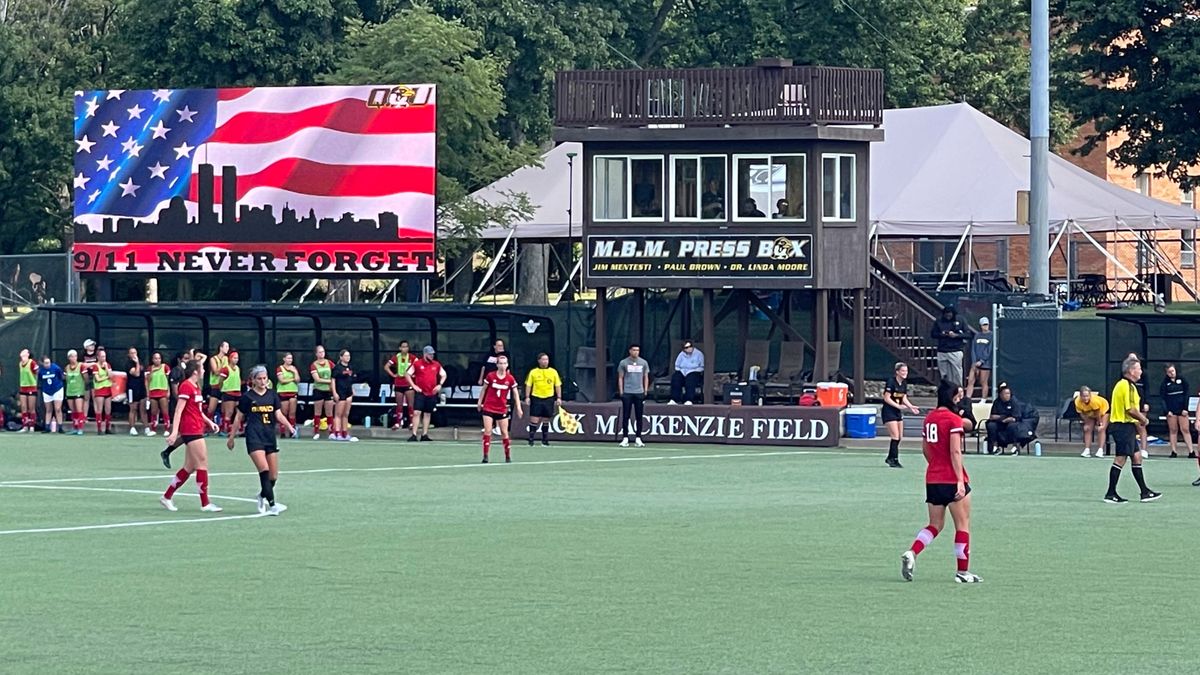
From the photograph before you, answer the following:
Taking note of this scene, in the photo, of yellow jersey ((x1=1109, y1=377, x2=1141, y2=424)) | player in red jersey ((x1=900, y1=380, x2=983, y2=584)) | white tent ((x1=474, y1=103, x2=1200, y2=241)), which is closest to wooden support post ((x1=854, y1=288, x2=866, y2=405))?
white tent ((x1=474, y1=103, x2=1200, y2=241))

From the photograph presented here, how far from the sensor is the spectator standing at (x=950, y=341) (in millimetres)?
38844

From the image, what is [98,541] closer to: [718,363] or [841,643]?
[841,643]

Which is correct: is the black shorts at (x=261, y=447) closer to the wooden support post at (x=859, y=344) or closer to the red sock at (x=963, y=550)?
the red sock at (x=963, y=550)

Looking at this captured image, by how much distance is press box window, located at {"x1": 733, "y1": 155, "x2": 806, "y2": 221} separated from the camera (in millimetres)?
38688

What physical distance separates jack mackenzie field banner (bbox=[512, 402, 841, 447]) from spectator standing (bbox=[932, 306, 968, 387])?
11.7 feet

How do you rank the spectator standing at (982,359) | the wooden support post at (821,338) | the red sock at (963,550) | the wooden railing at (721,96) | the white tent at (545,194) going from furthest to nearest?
the white tent at (545,194) → the wooden support post at (821,338) → the spectator standing at (982,359) → the wooden railing at (721,96) → the red sock at (963,550)

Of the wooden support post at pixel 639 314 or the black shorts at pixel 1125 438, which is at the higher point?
the wooden support post at pixel 639 314

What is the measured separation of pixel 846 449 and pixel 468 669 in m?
24.3

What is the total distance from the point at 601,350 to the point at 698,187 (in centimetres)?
389

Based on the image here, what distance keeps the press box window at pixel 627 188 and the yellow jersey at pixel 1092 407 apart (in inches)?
381

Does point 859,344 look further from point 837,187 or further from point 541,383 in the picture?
point 541,383

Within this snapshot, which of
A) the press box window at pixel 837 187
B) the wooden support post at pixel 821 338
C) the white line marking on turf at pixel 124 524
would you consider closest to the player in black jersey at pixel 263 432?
the white line marking on turf at pixel 124 524

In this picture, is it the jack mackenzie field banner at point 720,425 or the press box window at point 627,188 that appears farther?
the press box window at point 627,188

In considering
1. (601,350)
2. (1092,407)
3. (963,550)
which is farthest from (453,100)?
(963,550)
